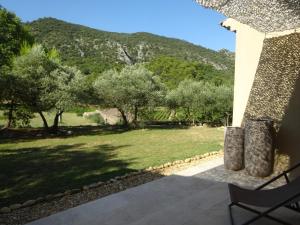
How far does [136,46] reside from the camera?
179ft

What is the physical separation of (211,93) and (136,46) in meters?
34.0

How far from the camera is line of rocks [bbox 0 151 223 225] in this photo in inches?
185

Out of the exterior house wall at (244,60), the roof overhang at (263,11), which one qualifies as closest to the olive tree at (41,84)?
the exterior house wall at (244,60)

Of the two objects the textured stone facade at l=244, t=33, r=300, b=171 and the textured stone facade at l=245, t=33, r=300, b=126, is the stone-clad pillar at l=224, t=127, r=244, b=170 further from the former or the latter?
the textured stone facade at l=245, t=33, r=300, b=126

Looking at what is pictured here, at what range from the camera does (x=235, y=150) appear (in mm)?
6598

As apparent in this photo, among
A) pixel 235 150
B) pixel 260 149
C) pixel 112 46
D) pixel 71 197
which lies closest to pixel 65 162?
pixel 71 197

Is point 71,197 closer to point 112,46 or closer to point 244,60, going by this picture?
point 244,60

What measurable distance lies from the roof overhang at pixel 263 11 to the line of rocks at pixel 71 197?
3522 millimetres

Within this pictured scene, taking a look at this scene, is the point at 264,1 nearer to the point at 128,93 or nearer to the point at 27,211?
the point at 27,211


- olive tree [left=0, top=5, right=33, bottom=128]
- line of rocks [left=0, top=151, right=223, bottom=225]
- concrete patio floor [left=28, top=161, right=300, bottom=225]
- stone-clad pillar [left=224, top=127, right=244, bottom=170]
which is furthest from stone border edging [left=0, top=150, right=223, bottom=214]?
olive tree [left=0, top=5, right=33, bottom=128]

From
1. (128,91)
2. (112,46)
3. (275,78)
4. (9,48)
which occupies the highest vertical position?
(112,46)

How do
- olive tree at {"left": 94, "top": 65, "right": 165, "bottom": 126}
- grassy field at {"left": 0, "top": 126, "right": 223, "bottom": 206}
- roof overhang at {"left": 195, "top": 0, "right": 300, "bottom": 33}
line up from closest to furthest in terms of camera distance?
1. roof overhang at {"left": 195, "top": 0, "right": 300, "bottom": 33}
2. grassy field at {"left": 0, "top": 126, "right": 223, "bottom": 206}
3. olive tree at {"left": 94, "top": 65, "right": 165, "bottom": 126}

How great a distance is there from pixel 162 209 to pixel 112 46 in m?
47.7

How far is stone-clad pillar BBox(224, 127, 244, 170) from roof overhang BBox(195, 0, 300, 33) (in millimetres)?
2286
